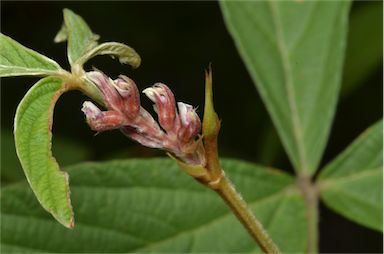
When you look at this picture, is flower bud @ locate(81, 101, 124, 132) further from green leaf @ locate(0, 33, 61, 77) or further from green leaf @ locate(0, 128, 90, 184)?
green leaf @ locate(0, 128, 90, 184)

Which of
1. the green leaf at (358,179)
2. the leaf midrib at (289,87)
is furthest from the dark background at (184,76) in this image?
the green leaf at (358,179)

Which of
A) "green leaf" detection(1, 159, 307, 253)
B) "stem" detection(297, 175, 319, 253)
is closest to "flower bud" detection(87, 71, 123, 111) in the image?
"green leaf" detection(1, 159, 307, 253)

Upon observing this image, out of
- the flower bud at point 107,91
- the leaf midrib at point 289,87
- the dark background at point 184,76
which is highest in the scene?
the flower bud at point 107,91

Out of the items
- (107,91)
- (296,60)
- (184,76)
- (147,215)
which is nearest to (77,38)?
(107,91)

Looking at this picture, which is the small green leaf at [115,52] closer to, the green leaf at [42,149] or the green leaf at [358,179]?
the green leaf at [42,149]

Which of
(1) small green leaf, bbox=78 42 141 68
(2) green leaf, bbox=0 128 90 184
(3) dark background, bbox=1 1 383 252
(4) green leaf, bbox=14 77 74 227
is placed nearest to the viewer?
(4) green leaf, bbox=14 77 74 227

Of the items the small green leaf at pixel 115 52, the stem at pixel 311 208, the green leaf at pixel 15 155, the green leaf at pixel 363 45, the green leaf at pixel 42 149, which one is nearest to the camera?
the green leaf at pixel 42 149

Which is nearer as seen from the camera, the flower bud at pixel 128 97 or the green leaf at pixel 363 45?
the flower bud at pixel 128 97
